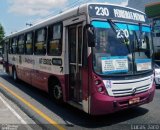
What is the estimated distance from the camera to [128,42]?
25.8ft

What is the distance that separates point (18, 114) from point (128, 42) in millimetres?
3856

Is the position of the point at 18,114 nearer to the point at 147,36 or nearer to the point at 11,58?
the point at 147,36

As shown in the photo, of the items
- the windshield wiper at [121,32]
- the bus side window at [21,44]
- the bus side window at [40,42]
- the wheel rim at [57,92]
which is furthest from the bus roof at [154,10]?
the windshield wiper at [121,32]

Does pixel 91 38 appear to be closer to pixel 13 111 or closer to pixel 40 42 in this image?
pixel 13 111

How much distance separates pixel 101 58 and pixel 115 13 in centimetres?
147

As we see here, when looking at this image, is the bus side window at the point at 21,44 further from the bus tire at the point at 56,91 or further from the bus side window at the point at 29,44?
the bus tire at the point at 56,91

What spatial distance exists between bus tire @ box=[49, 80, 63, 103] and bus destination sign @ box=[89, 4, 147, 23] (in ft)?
9.63

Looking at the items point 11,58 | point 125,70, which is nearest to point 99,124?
point 125,70

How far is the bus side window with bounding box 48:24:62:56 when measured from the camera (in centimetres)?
930

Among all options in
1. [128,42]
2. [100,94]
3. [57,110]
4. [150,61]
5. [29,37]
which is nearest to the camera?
[100,94]

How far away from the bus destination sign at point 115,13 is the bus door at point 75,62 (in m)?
0.65

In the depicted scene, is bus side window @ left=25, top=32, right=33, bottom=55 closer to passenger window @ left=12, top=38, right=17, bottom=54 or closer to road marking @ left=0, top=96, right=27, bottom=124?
road marking @ left=0, top=96, right=27, bottom=124

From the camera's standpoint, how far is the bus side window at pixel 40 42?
10.8m

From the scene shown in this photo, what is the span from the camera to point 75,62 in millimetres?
8352
